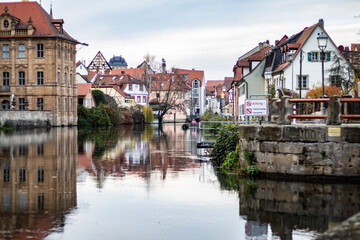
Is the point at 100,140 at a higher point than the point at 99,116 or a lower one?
lower

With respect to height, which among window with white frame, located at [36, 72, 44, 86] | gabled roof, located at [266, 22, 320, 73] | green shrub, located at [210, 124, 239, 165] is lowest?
green shrub, located at [210, 124, 239, 165]

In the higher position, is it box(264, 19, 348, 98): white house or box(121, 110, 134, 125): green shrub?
box(264, 19, 348, 98): white house

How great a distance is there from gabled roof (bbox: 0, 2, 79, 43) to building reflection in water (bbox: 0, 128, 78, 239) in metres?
48.9

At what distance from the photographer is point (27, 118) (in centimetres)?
6306

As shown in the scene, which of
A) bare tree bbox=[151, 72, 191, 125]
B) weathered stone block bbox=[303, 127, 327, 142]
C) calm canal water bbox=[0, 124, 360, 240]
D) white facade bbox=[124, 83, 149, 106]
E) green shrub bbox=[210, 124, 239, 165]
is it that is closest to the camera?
calm canal water bbox=[0, 124, 360, 240]

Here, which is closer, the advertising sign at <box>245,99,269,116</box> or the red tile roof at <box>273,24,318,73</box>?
the advertising sign at <box>245,99,269,116</box>

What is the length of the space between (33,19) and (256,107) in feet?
189

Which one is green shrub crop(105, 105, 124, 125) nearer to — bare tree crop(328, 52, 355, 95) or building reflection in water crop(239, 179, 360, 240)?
bare tree crop(328, 52, 355, 95)

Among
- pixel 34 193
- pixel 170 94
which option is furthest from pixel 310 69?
pixel 170 94

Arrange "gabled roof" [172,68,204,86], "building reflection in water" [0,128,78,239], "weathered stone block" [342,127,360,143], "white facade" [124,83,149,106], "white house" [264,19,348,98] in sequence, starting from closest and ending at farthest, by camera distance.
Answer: "building reflection in water" [0,128,78,239] < "weathered stone block" [342,127,360,143] < "white house" [264,19,348,98] < "white facade" [124,83,149,106] < "gabled roof" [172,68,204,86]

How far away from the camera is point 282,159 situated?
655 inches

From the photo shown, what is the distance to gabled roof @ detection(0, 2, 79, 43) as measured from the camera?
229 ft

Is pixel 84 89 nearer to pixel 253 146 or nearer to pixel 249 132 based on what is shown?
pixel 249 132

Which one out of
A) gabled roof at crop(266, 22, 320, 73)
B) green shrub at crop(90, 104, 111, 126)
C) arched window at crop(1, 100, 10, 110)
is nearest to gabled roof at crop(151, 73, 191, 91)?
green shrub at crop(90, 104, 111, 126)
